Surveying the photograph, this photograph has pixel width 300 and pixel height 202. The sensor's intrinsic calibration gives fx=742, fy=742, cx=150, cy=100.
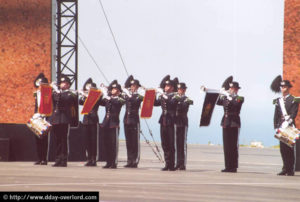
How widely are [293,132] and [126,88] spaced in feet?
13.1

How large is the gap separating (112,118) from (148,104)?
36.7 inches

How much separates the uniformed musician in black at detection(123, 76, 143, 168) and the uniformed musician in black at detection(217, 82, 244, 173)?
1963 mm

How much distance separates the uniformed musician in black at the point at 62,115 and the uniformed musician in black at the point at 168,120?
2035mm

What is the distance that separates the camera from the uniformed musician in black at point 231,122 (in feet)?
50.6

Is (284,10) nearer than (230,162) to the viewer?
No

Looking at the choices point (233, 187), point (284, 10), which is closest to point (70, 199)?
point (233, 187)

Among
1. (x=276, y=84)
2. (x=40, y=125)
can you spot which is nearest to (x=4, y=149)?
(x=40, y=125)

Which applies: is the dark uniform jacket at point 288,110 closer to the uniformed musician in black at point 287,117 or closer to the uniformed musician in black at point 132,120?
the uniformed musician in black at point 287,117

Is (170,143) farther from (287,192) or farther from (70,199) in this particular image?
(70,199)

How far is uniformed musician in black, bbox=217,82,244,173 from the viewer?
50.6 ft

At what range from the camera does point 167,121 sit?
15945 millimetres

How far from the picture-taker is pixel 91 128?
17.3 m

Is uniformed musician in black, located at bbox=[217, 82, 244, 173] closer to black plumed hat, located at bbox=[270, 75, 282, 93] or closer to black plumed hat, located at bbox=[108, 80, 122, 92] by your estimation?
black plumed hat, located at bbox=[270, 75, 282, 93]

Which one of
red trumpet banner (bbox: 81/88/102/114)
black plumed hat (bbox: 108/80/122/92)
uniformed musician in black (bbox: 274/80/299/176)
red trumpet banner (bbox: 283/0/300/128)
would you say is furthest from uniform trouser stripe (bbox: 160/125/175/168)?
red trumpet banner (bbox: 283/0/300/128)
